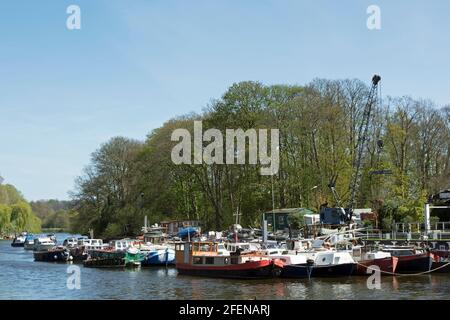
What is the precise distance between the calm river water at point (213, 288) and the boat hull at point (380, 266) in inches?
58.6

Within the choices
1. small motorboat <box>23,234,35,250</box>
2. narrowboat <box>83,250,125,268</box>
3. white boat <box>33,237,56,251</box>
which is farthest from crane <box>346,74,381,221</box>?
small motorboat <box>23,234,35,250</box>

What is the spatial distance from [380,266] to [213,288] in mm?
14740

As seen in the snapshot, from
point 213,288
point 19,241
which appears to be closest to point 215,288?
point 213,288

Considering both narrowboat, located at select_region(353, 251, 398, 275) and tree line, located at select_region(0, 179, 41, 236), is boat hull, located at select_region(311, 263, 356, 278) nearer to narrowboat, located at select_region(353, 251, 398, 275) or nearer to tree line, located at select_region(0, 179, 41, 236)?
narrowboat, located at select_region(353, 251, 398, 275)

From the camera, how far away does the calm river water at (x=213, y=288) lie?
39062 millimetres

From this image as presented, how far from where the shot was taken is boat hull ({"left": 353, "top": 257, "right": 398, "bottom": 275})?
49.1 meters

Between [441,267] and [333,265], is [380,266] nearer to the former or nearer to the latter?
[333,265]

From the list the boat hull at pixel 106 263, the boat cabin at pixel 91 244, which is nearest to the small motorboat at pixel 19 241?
the boat cabin at pixel 91 244

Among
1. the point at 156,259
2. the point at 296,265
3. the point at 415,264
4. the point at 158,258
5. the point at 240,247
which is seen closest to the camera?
the point at 296,265

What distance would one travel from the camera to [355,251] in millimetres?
55406

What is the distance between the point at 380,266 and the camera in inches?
1948

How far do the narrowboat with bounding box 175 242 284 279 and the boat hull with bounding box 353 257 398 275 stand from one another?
643 cm

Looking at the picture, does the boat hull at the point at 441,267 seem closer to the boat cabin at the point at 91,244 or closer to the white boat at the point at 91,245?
the white boat at the point at 91,245
